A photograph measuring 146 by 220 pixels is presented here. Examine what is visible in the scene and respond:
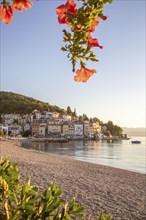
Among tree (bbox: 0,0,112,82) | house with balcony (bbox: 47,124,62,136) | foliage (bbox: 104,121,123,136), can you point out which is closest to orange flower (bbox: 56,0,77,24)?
tree (bbox: 0,0,112,82)

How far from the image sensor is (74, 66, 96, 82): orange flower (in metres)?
1.13

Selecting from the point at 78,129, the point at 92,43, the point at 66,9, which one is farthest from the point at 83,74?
the point at 78,129

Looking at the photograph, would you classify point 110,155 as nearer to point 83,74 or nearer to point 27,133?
point 83,74

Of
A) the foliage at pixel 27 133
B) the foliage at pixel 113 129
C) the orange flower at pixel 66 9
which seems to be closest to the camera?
the orange flower at pixel 66 9

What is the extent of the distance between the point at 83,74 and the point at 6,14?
0.40 m

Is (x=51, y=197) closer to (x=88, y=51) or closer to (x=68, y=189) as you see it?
(x=88, y=51)

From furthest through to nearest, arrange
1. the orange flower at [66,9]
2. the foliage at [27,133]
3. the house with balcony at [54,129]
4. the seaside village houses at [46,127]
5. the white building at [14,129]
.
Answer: the white building at [14,129] → the house with balcony at [54,129] → the seaside village houses at [46,127] → the foliage at [27,133] → the orange flower at [66,9]

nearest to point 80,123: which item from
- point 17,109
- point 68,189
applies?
point 17,109

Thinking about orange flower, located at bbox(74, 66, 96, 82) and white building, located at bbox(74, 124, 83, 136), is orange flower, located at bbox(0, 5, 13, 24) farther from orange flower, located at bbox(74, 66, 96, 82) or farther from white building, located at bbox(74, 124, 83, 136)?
white building, located at bbox(74, 124, 83, 136)

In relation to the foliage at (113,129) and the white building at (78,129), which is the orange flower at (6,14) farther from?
the foliage at (113,129)

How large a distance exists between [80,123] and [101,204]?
458 ft

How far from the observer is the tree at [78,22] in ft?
3.51

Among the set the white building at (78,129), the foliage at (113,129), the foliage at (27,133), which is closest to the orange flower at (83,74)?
the foliage at (27,133)

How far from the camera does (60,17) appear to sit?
1.09 m
